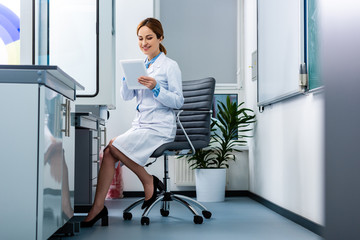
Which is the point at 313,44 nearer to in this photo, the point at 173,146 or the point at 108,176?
the point at 173,146

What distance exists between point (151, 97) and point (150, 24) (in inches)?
18.8

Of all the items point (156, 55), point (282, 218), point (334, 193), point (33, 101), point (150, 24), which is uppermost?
point (150, 24)

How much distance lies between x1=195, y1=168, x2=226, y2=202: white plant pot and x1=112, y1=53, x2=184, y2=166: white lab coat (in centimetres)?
103

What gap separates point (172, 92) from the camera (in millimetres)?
2625

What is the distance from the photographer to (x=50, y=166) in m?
1.61

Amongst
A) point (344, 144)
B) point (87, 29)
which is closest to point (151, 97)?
point (87, 29)

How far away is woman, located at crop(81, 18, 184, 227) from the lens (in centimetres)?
248

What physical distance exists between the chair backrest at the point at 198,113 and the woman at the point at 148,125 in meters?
0.17

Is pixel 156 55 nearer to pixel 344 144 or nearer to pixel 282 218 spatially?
pixel 282 218

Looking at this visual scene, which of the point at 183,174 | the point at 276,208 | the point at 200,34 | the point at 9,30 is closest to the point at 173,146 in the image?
the point at 276,208

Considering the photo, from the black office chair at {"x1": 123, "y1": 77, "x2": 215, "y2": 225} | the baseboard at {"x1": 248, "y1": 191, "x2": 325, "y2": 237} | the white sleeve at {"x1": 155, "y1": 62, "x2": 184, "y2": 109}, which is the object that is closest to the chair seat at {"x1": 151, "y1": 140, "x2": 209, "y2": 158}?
the black office chair at {"x1": 123, "y1": 77, "x2": 215, "y2": 225}

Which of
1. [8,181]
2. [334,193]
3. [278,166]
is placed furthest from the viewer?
[278,166]

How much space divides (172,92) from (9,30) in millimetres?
1625

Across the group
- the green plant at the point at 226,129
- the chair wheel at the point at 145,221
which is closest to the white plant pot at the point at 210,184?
the green plant at the point at 226,129
